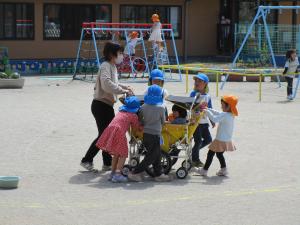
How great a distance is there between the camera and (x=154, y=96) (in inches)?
361

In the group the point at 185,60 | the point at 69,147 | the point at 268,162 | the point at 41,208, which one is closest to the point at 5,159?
the point at 69,147

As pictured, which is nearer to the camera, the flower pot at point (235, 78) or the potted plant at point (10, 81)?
the potted plant at point (10, 81)

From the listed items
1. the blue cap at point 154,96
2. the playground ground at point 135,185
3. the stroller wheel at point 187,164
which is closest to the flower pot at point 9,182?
the playground ground at point 135,185

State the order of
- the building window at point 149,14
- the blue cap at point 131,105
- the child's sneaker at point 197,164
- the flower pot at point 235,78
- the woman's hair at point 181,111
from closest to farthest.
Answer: the blue cap at point 131,105 → the woman's hair at point 181,111 → the child's sneaker at point 197,164 → the flower pot at point 235,78 → the building window at point 149,14

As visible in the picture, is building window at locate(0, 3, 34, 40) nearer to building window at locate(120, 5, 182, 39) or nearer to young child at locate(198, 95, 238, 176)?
building window at locate(120, 5, 182, 39)

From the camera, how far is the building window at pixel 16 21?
92.3 feet

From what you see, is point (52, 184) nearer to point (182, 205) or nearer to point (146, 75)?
point (182, 205)

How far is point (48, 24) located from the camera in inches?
1141

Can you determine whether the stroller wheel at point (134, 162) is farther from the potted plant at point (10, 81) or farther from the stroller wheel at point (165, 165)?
Answer: the potted plant at point (10, 81)

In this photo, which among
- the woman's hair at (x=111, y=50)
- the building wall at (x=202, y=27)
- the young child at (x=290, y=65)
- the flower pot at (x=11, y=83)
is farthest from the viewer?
the building wall at (x=202, y=27)

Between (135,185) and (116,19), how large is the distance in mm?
21929

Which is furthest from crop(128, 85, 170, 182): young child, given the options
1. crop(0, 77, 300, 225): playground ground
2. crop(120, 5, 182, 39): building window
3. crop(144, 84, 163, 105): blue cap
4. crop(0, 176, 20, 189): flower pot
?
crop(120, 5, 182, 39): building window

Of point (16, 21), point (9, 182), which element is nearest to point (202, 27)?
point (16, 21)

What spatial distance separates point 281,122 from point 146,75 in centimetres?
1208
